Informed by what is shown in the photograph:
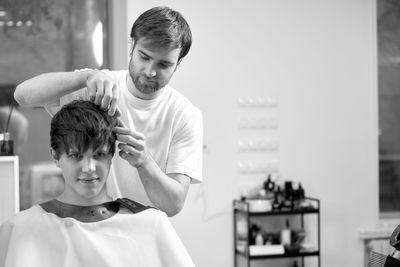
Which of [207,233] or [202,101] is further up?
[202,101]

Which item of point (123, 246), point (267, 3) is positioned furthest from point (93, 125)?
point (267, 3)

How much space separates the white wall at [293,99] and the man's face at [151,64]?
2.69 m

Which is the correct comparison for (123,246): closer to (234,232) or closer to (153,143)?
(153,143)

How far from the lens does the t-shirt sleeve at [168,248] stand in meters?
1.88

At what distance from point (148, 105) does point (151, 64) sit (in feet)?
0.62

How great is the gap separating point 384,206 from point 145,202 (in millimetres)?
3895

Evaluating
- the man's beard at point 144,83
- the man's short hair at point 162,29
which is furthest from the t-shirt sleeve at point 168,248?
the man's short hair at point 162,29

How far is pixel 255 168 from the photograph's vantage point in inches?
198

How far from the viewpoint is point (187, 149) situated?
2277mm

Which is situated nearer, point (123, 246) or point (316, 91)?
point (123, 246)

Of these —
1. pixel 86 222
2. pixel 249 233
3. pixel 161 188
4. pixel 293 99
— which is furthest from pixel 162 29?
pixel 293 99

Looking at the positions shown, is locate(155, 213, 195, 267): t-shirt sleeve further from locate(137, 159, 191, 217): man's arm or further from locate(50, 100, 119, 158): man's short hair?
locate(50, 100, 119, 158): man's short hair

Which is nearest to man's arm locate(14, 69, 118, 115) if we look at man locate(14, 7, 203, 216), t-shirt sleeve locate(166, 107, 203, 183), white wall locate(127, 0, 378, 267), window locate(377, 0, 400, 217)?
man locate(14, 7, 203, 216)

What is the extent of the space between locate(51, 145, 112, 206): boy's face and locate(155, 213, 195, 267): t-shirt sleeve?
0.21 m
